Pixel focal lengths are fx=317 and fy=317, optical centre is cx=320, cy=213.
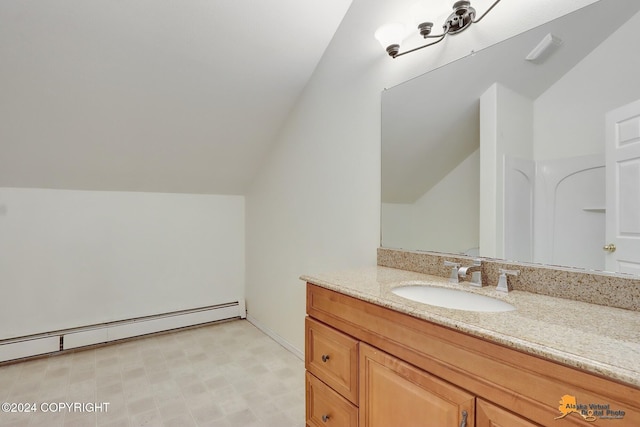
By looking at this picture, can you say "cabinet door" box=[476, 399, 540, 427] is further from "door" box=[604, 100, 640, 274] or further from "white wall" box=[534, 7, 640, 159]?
"white wall" box=[534, 7, 640, 159]

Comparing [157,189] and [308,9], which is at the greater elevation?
[308,9]

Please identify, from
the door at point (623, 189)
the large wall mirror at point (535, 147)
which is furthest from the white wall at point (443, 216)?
the door at point (623, 189)

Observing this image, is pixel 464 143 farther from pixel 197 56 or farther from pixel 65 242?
pixel 65 242

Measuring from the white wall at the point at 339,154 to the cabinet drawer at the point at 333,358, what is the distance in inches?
23.9

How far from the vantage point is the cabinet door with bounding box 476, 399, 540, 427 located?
0.72 m

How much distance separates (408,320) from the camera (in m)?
0.99

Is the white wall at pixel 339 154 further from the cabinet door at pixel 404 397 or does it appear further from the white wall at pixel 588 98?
the cabinet door at pixel 404 397

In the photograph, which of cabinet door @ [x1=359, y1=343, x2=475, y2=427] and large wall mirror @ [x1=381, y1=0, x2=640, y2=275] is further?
large wall mirror @ [x1=381, y1=0, x2=640, y2=275]

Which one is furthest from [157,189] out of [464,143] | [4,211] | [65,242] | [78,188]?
[464,143]

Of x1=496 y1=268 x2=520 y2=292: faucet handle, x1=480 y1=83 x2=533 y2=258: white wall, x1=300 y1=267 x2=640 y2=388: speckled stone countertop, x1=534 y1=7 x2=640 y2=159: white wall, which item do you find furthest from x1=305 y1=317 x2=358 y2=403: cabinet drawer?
x1=534 y1=7 x2=640 y2=159: white wall

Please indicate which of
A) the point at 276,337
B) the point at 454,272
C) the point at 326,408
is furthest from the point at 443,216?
the point at 276,337

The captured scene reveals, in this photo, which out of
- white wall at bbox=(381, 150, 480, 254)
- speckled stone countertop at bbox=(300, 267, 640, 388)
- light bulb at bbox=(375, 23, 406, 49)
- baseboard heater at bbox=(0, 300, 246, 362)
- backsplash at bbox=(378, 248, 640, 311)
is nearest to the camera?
speckled stone countertop at bbox=(300, 267, 640, 388)

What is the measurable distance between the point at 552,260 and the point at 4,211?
3550mm

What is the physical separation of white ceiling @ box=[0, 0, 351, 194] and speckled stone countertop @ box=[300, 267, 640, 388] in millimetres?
1723
